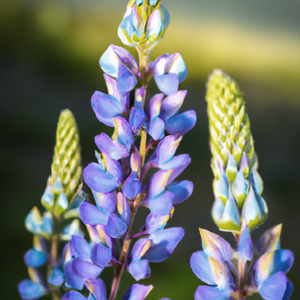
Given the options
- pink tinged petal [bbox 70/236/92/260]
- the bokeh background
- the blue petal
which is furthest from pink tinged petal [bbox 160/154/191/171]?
the bokeh background

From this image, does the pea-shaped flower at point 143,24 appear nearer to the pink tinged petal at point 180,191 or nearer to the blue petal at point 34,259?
the pink tinged petal at point 180,191

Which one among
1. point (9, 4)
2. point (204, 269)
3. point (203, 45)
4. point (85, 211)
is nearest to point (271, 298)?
point (204, 269)

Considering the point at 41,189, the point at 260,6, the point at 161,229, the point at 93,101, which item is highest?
the point at 260,6

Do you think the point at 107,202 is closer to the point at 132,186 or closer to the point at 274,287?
the point at 132,186

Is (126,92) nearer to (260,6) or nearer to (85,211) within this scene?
(85,211)

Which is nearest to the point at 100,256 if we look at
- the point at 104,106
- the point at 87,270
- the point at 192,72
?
the point at 87,270

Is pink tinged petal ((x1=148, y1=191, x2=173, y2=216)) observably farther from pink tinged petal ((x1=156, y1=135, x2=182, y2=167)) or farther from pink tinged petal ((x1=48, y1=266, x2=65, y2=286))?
pink tinged petal ((x1=48, y1=266, x2=65, y2=286))
